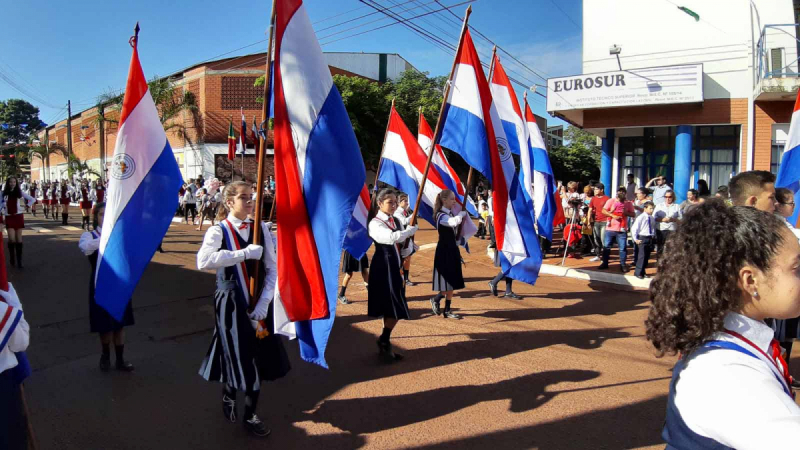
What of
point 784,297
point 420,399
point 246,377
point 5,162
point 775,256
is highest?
point 5,162

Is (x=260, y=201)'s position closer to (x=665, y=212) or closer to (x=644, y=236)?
(x=644, y=236)

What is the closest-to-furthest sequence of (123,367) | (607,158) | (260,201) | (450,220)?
(260,201), (123,367), (450,220), (607,158)

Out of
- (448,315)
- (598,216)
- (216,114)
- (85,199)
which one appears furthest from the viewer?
(216,114)

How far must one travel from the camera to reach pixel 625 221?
33.9ft

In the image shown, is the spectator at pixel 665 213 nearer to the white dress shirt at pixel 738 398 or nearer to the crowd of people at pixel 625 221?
the crowd of people at pixel 625 221

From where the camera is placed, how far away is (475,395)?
4.50 meters

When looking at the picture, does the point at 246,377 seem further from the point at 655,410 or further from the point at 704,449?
the point at 655,410

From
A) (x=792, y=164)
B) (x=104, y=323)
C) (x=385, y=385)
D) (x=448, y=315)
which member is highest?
(x=792, y=164)

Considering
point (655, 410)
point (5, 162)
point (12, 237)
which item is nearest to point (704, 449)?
point (655, 410)

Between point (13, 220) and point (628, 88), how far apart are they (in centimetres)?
1551

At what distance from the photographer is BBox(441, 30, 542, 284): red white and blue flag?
5.72 metres

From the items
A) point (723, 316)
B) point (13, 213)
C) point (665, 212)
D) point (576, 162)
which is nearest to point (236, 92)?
point (13, 213)

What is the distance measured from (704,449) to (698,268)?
0.49m

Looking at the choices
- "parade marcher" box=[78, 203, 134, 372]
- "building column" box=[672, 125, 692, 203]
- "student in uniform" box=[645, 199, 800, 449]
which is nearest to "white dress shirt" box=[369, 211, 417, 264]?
"parade marcher" box=[78, 203, 134, 372]
